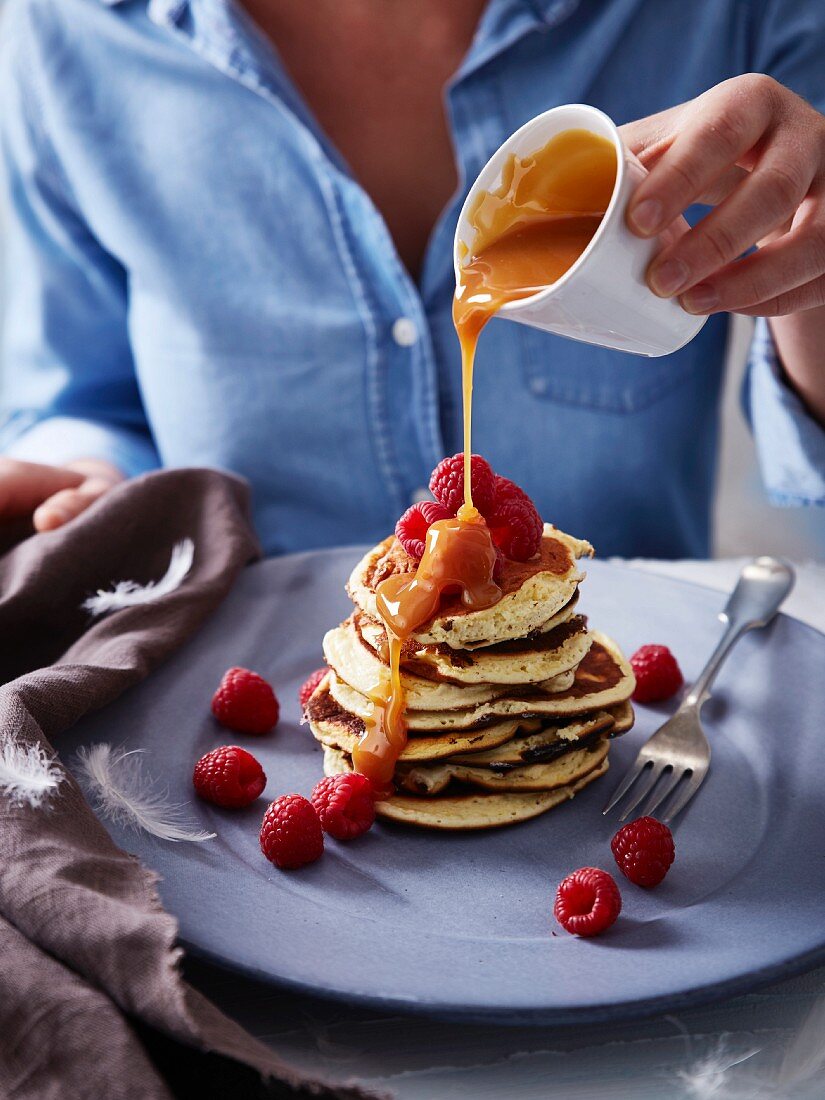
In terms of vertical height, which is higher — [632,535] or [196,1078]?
[196,1078]

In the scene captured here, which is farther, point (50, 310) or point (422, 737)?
point (50, 310)

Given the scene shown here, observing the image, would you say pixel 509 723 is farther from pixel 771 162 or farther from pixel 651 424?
pixel 651 424

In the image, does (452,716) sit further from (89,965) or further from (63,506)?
(63,506)

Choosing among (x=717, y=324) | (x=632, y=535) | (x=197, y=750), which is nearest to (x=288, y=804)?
(x=197, y=750)

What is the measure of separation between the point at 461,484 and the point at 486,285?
0.95ft

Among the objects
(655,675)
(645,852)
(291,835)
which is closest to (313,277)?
(655,675)

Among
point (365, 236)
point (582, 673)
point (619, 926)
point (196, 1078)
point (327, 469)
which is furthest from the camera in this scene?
point (327, 469)

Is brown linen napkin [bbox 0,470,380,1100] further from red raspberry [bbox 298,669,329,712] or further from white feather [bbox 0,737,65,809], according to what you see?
red raspberry [bbox 298,669,329,712]

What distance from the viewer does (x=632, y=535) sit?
9.14 ft

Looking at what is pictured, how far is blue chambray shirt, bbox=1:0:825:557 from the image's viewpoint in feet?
8.03

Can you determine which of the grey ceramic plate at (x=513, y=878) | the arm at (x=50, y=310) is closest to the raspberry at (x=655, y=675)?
the grey ceramic plate at (x=513, y=878)

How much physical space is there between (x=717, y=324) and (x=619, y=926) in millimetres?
1928

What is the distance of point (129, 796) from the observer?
1391 mm

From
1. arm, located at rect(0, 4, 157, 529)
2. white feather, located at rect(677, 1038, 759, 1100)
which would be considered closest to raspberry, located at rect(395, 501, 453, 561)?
white feather, located at rect(677, 1038, 759, 1100)
